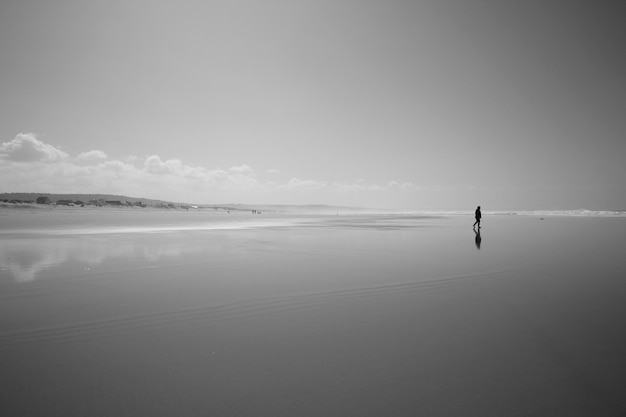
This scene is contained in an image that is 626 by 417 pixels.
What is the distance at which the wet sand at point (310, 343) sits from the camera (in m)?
2.73

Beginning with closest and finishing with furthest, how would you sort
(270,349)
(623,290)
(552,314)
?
(270,349)
(552,314)
(623,290)

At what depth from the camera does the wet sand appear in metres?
2.73

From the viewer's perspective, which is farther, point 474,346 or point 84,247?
point 84,247

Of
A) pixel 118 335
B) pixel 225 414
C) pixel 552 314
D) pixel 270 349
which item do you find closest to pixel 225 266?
pixel 118 335

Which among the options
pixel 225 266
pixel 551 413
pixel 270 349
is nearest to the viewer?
pixel 551 413

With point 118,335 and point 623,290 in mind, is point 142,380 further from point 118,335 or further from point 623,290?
point 623,290

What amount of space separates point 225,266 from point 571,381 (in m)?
7.97

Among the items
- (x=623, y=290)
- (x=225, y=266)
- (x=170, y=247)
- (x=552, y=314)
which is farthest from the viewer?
(x=170, y=247)

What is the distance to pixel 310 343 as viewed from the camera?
3943mm

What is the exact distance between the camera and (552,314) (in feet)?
16.3

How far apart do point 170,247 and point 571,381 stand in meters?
13.4

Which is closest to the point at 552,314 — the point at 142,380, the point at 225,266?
the point at 142,380

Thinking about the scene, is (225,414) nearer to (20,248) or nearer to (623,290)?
(623,290)

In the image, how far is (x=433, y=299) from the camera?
593cm
